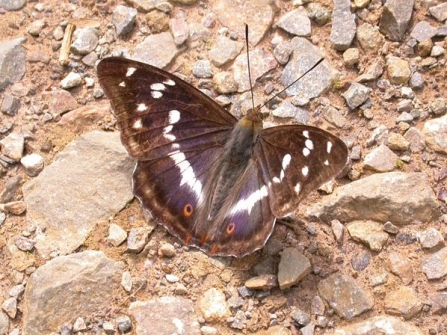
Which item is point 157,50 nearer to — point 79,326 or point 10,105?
point 10,105

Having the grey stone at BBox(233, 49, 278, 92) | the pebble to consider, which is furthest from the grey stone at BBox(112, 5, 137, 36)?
the pebble

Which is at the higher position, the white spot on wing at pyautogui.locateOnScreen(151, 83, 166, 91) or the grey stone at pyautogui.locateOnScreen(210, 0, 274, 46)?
the white spot on wing at pyautogui.locateOnScreen(151, 83, 166, 91)

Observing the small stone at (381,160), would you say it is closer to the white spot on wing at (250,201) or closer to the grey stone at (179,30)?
the white spot on wing at (250,201)

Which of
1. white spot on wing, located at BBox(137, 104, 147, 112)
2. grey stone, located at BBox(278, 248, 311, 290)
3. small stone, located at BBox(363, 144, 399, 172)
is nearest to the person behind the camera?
grey stone, located at BBox(278, 248, 311, 290)

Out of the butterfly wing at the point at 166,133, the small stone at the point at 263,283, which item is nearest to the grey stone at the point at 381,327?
the small stone at the point at 263,283

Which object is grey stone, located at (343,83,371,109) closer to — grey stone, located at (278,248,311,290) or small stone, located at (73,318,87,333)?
grey stone, located at (278,248,311,290)

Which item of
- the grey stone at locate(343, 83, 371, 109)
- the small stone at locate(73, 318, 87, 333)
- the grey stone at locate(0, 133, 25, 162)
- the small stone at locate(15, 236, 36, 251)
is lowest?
the small stone at locate(73, 318, 87, 333)

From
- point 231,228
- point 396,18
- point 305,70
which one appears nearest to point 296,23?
point 305,70
